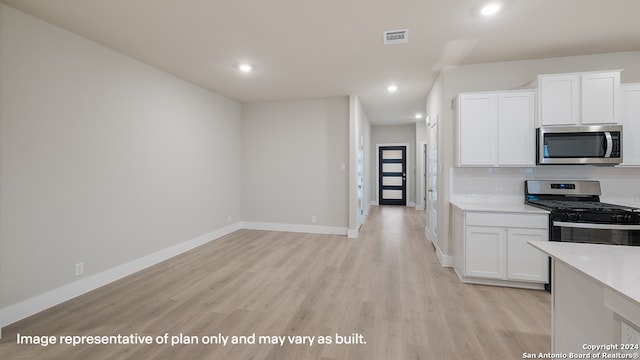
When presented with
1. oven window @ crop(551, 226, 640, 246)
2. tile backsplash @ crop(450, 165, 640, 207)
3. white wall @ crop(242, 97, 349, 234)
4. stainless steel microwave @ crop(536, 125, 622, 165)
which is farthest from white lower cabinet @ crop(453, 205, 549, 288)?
white wall @ crop(242, 97, 349, 234)

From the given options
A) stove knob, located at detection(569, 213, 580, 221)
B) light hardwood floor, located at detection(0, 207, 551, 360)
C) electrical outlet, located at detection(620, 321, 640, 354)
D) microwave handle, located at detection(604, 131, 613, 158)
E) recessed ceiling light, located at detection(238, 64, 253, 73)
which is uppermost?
recessed ceiling light, located at detection(238, 64, 253, 73)

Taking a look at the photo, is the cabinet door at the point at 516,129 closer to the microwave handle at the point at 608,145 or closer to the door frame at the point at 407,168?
the microwave handle at the point at 608,145

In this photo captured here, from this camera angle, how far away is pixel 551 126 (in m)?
3.11

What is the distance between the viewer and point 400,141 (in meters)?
9.33

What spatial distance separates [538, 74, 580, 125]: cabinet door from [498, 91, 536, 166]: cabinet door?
0.12 metres

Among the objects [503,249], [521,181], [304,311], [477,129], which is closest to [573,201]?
[521,181]

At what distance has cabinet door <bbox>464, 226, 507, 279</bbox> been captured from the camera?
304cm

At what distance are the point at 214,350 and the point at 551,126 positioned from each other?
399 cm

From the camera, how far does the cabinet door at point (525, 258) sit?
115 inches

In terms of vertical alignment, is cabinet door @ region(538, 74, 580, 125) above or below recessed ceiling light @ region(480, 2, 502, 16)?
below

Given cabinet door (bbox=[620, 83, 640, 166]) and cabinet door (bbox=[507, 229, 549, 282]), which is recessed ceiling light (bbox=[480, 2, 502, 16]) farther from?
cabinet door (bbox=[507, 229, 549, 282])

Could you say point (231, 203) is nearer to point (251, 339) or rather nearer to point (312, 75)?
point (312, 75)

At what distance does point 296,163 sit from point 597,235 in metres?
4.48

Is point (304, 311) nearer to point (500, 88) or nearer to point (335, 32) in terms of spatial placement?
point (335, 32)
